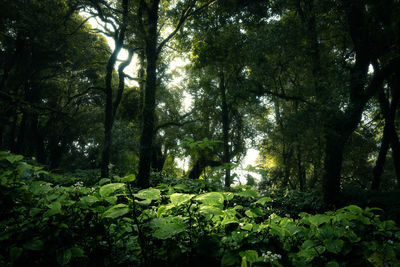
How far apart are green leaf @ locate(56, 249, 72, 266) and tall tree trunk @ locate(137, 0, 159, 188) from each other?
778cm

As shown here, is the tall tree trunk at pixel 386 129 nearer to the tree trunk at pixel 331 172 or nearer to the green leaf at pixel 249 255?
the tree trunk at pixel 331 172

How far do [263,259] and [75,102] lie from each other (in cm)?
2358

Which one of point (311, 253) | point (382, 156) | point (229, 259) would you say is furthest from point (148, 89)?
point (382, 156)

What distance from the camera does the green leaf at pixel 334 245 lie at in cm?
124

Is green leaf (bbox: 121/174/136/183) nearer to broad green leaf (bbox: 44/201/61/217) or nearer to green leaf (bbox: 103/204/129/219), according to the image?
green leaf (bbox: 103/204/129/219)

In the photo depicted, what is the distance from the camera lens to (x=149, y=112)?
9.20 metres

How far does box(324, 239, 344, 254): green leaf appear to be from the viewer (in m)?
1.24

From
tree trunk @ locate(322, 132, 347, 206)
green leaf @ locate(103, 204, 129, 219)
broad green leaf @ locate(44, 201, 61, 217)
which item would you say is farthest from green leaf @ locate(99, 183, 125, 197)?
tree trunk @ locate(322, 132, 347, 206)

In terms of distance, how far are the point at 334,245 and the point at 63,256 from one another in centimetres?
162

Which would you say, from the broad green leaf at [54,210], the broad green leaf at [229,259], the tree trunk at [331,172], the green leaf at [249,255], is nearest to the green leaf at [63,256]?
the broad green leaf at [54,210]

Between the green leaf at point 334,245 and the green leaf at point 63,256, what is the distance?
1.53 m

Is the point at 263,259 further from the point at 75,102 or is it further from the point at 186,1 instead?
the point at 75,102

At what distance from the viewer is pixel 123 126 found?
18062mm

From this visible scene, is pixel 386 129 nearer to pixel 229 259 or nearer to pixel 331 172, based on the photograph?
pixel 331 172
